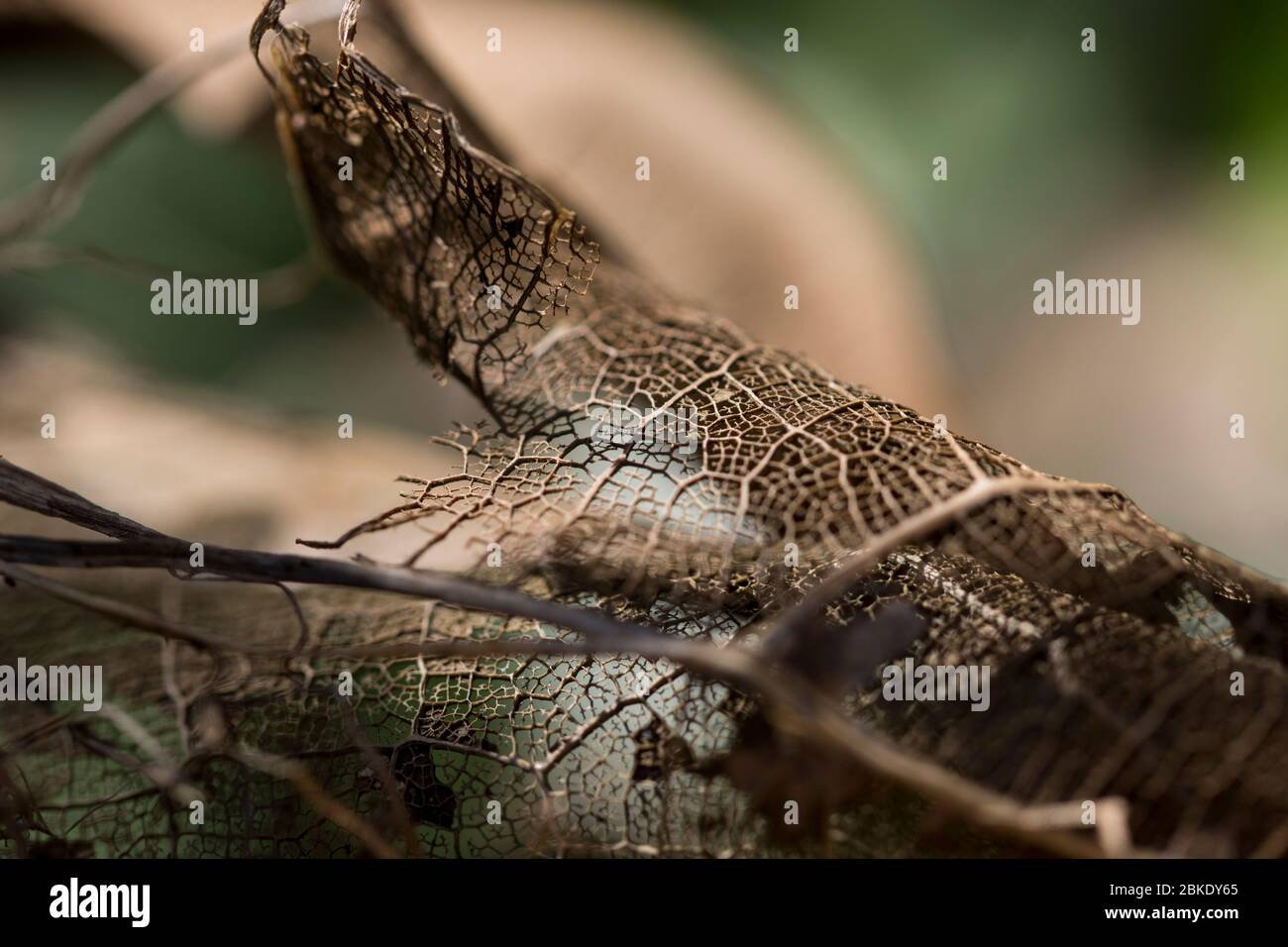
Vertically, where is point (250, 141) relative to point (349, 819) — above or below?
above

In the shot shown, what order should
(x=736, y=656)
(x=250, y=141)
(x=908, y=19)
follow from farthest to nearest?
(x=908, y=19)
(x=250, y=141)
(x=736, y=656)

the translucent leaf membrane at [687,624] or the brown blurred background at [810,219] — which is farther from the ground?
the brown blurred background at [810,219]

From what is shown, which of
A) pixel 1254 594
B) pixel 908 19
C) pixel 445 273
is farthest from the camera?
pixel 908 19

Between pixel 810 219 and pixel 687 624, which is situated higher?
pixel 810 219

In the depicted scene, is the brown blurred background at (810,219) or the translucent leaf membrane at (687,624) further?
the brown blurred background at (810,219)

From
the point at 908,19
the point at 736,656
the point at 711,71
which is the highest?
the point at 908,19

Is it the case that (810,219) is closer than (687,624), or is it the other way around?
(687,624)

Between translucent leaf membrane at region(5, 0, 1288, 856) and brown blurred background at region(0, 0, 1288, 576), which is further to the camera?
brown blurred background at region(0, 0, 1288, 576)

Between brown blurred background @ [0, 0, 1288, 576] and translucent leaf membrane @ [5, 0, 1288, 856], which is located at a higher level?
brown blurred background @ [0, 0, 1288, 576]
